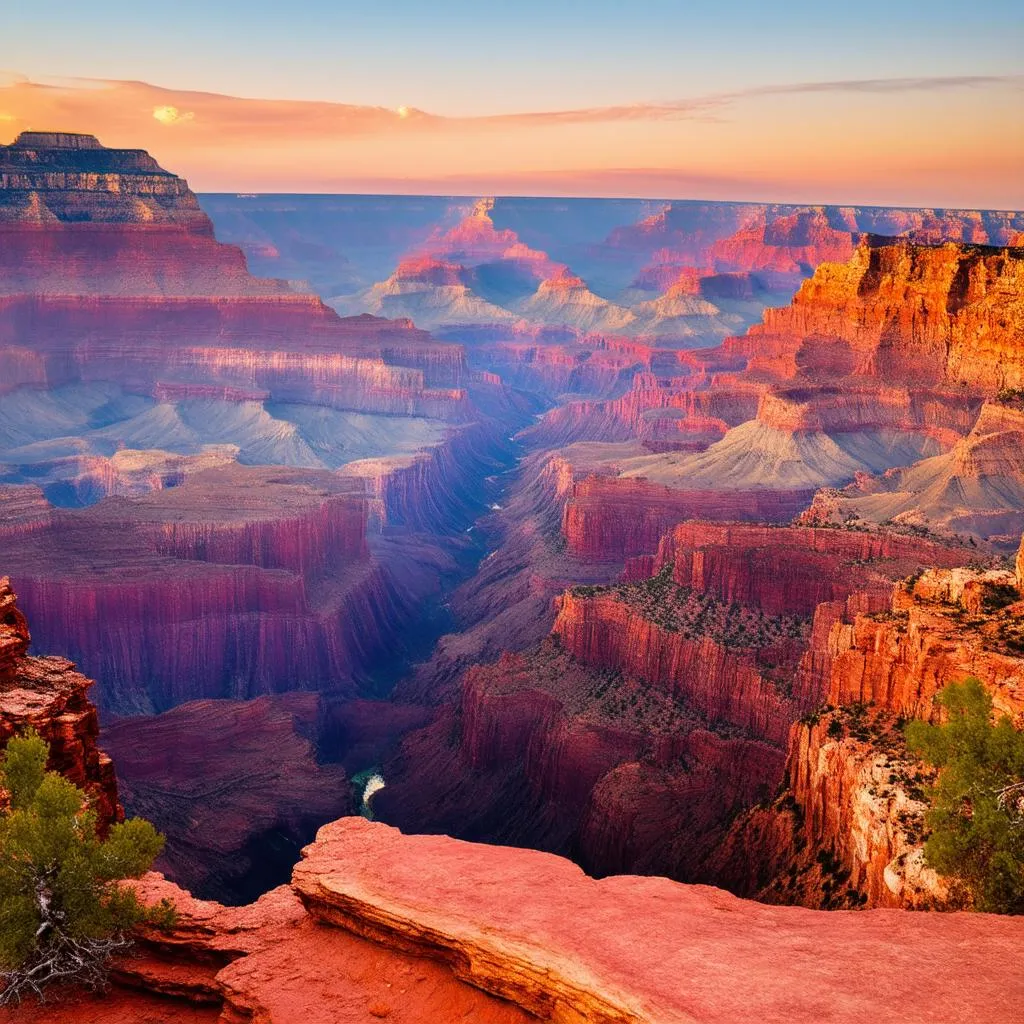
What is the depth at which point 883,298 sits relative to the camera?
12075cm

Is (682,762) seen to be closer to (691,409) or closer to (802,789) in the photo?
(802,789)

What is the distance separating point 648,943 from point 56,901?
10.4 m

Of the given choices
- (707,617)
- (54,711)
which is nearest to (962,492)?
(707,617)

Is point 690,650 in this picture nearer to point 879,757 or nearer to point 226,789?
point 226,789

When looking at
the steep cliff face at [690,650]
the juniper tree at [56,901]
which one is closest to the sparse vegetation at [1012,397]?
the steep cliff face at [690,650]

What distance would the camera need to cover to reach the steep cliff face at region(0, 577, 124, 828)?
2723 centimetres

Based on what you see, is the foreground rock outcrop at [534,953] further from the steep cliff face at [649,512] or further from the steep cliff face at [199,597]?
the steep cliff face at [649,512]

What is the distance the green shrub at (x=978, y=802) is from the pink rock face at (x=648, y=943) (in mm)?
2155

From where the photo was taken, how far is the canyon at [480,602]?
76.4ft

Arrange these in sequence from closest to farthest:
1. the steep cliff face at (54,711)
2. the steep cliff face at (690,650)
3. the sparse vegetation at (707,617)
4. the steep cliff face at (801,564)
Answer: the steep cliff face at (54,711), the steep cliff face at (690,650), the sparse vegetation at (707,617), the steep cliff face at (801,564)

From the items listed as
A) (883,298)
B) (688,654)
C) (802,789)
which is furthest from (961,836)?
(883,298)

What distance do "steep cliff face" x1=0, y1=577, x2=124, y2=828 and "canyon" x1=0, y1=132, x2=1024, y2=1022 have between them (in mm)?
139

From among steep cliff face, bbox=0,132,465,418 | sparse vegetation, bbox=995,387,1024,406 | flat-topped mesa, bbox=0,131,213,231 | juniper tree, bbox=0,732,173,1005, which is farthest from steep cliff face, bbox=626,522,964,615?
flat-topped mesa, bbox=0,131,213,231

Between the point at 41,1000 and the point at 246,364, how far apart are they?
514 feet
